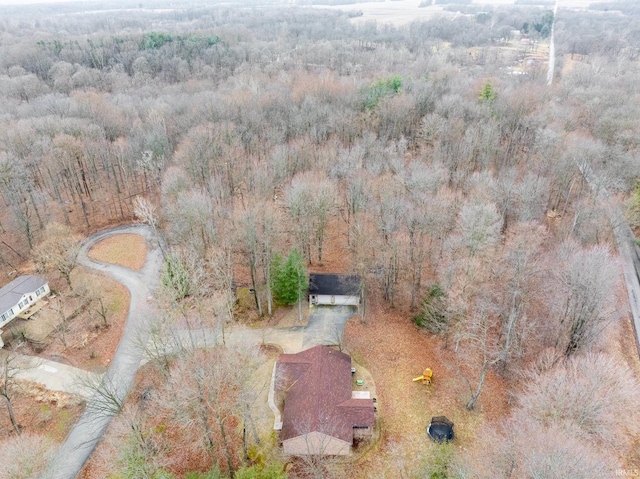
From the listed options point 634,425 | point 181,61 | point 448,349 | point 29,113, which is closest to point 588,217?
point 448,349

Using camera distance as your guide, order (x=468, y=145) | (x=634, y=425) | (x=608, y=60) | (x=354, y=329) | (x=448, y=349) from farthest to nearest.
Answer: (x=608, y=60), (x=468, y=145), (x=354, y=329), (x=448, y=349), (x=634, y=425)

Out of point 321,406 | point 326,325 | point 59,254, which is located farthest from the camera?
point 59,254

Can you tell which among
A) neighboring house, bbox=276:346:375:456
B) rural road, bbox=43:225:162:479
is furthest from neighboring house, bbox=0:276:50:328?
neighboring house, bbox=276:346:375:456

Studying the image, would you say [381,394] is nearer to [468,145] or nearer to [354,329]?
[354,329]

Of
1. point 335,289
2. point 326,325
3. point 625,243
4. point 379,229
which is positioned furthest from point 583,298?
point 625,243

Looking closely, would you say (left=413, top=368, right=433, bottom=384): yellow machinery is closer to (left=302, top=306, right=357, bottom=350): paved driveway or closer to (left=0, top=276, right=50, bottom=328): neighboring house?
(left=302, top=306, right=357, bottom=350): paved driveway

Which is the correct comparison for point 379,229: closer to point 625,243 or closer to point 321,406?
point 321,406

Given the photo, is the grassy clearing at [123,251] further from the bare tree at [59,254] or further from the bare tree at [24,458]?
the bare tree at [24,458]

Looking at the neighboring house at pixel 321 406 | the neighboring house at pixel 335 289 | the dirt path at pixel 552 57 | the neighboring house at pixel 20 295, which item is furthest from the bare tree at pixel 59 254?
the dirt path at pixel 552 57
